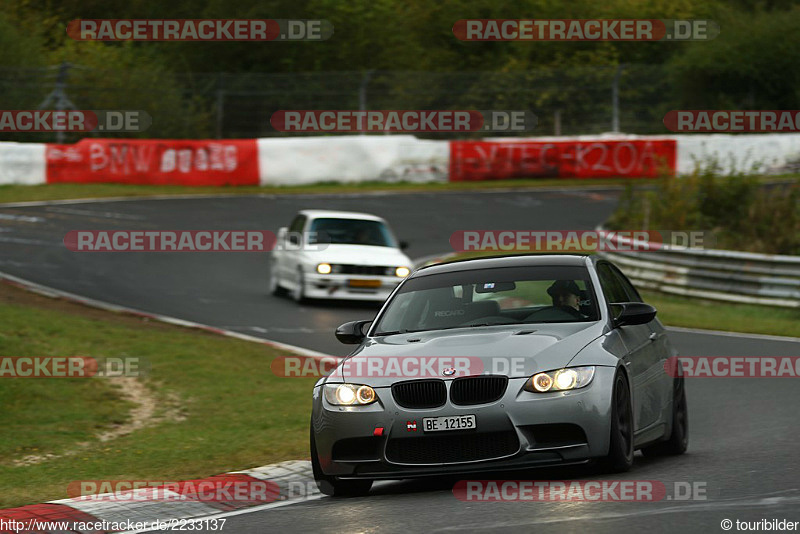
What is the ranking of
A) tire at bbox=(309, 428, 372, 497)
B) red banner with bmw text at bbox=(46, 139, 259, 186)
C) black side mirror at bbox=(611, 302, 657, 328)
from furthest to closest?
red banner with bmw text at bbox=(46, 139, 259, 186) < black side mirror at bbox=(611, 302, 657, 328) < tire at bbox=(309, 428, 372, 497)

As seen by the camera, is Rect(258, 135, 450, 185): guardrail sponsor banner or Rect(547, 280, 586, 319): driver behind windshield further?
Rect(258, 135, 450, 185): guardrail sponsor banner

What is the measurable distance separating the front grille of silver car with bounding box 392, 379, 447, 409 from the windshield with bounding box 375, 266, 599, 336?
3.19ft

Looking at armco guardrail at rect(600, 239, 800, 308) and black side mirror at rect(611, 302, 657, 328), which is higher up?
black side mirror at rect(611, 302, 657, 328)

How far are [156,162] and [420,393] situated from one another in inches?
1138

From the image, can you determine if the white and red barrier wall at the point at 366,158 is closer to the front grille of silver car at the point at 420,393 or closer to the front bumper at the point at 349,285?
the front bumper at the point at 349,285

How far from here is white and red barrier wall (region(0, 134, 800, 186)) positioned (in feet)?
116

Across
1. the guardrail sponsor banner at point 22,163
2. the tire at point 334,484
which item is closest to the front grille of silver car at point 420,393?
the tire at point 334,484

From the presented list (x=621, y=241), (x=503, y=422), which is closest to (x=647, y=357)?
(x=503, y=422)

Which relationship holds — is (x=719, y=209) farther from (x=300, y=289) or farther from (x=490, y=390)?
(x=490, y=390)

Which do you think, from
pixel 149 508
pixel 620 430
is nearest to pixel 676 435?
pixel 620 430

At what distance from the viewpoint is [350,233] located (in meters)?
22.4

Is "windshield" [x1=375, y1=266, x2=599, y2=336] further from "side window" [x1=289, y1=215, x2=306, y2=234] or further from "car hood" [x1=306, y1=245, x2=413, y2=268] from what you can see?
"side window" [x1=289, y1=215, x2=306, y2=234]

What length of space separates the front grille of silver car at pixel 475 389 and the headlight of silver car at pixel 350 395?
0.49 meters

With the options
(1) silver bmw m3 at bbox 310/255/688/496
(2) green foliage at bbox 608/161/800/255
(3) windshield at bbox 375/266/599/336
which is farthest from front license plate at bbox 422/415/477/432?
(2) green foliage at bbox 608/161/800/255
